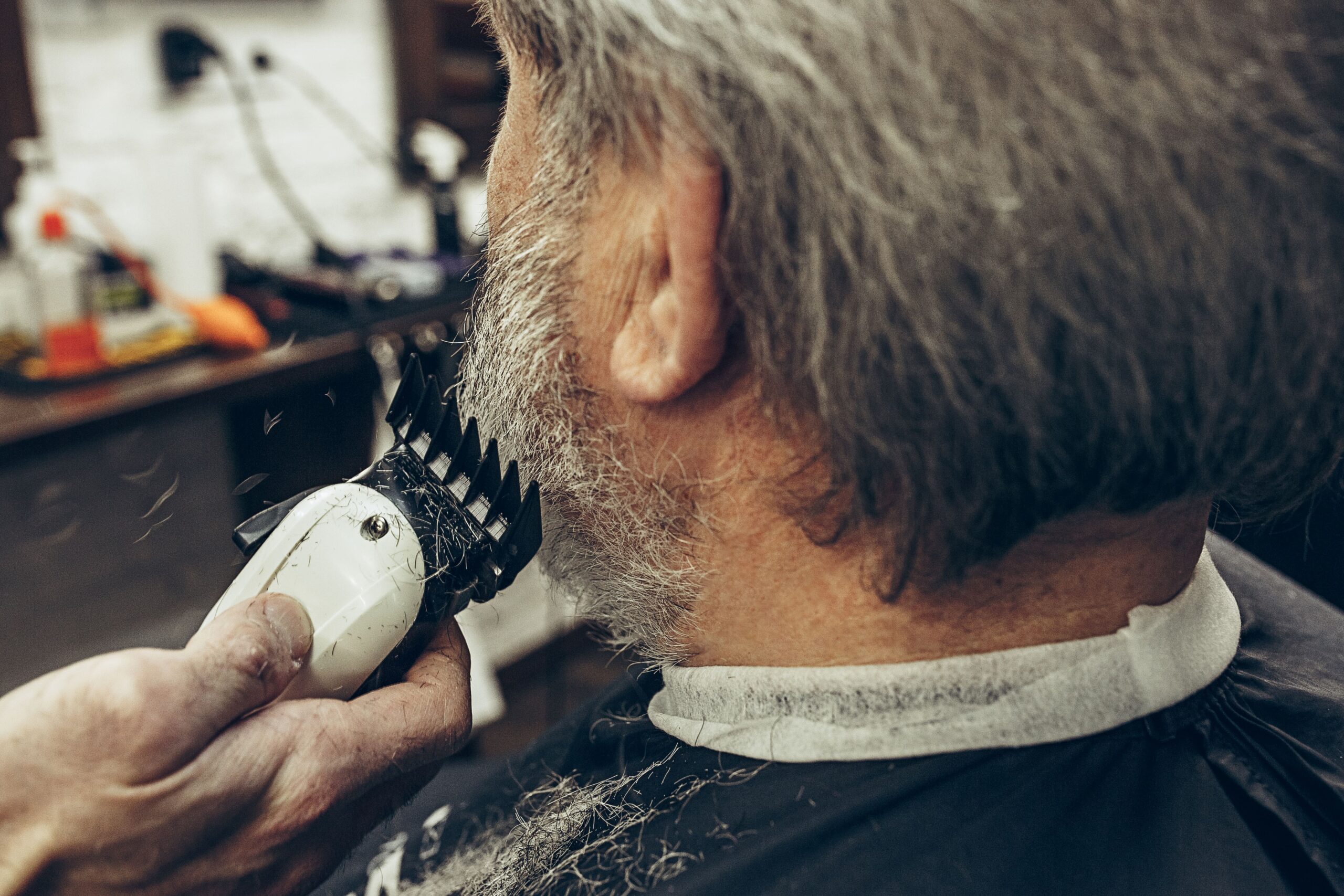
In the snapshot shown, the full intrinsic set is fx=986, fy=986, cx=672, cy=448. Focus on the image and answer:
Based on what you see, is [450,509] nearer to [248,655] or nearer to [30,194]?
[248,655]

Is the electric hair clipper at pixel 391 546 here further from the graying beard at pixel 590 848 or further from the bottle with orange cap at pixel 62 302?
the bottle with orange cap at pixel 62 302

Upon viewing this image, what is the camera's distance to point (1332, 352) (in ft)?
1.84

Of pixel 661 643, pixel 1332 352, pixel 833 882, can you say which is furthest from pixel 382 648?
pixel 1332 352

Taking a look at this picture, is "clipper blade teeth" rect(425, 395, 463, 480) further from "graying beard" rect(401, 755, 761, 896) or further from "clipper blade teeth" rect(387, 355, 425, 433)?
"graying beard" rect(401, 755, 761, 896)

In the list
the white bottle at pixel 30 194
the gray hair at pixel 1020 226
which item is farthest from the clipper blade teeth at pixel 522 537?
the white bottle at pixel 30 194

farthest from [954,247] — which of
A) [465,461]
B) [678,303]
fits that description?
[465,461]

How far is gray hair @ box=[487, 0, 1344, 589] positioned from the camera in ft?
1.65

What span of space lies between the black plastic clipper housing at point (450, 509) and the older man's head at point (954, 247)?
0.44 ft

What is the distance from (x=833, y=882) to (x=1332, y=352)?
0.44 metres

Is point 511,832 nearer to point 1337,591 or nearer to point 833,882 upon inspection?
point 833,882

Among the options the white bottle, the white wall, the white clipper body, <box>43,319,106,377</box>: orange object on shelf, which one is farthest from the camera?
the white wall

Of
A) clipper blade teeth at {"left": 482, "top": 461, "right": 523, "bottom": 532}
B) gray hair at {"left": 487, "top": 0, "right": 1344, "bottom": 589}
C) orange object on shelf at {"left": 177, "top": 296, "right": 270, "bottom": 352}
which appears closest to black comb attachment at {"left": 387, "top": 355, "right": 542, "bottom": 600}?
clipper blade teeth at {"left": 482, "top": 461, "right": 523, "bottom": 532}

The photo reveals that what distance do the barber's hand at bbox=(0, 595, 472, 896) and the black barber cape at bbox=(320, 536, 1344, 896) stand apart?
183 millimetres

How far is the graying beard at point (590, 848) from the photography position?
0.72 m
